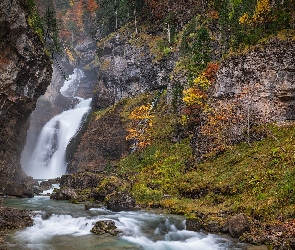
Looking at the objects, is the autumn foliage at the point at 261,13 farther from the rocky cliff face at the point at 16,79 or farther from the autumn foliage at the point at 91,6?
the autumn foliage at the point at 91,6

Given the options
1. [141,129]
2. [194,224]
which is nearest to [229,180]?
[194,224]

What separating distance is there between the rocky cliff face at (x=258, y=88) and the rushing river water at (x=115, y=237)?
12338 mm

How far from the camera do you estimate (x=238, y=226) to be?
16516mm

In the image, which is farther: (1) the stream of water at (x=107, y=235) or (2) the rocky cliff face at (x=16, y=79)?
(2) the rocky cliff face at (x=16, y=79)

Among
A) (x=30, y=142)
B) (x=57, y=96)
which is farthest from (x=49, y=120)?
(x=57, y=96)

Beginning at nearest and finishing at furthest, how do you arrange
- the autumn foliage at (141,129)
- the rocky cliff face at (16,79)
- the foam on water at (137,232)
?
the foam on water at (137,232), the rocky cliff face at (16,79), the autumn foliage at (141,129)

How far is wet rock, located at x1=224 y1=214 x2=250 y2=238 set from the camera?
1633 centimetres

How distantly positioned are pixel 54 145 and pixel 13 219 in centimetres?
3946

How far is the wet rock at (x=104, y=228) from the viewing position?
57.7 ft

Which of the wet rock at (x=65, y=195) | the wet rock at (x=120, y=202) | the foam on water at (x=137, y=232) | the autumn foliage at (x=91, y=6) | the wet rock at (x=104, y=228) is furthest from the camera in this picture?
the autumn foliage at (x=91, y=6)

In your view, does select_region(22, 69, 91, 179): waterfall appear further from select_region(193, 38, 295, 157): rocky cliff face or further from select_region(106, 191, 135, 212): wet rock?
select_region(193, 38, 295, 157): rocky cliff face

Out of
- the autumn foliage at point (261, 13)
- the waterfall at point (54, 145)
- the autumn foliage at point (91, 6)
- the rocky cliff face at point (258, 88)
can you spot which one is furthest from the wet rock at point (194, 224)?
the autumn foliage at point (91, 6)

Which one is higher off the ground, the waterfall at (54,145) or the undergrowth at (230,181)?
the waterfall at (54,145)

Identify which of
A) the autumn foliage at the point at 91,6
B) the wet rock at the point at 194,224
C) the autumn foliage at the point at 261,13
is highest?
the autumn foliage at the point at 91,6
